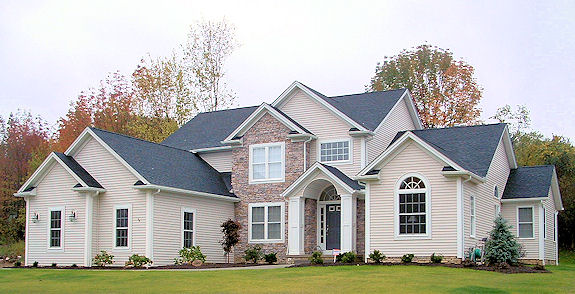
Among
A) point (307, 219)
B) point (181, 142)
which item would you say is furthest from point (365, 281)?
point (181, 142)

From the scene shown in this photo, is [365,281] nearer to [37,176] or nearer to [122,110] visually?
[37,176]

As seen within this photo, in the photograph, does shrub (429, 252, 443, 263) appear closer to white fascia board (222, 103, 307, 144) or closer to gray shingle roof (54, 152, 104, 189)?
white fascia board (222, 103, 307, 144)

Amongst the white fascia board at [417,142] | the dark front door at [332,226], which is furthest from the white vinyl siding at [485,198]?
the dark front door at [332,226]

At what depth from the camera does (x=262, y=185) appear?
106ft

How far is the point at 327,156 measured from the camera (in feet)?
104

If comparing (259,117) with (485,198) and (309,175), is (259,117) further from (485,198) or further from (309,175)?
(485,198)

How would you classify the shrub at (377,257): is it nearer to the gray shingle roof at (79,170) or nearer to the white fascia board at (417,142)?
the white fascia board at (417,142)

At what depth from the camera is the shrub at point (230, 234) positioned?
104 feet

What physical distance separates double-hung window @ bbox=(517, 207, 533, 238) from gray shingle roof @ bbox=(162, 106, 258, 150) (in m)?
14.3

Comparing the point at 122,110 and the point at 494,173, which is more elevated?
the point at 122,110

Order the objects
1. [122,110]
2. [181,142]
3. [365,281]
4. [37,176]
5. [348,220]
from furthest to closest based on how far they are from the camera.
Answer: [122,110], [181,142], [37,176], [348,220], [365,281]

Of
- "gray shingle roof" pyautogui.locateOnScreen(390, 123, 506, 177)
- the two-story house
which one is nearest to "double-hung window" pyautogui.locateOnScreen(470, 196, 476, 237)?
the two-story house

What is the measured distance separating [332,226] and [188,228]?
6.22 m

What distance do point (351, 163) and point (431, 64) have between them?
26.2m
